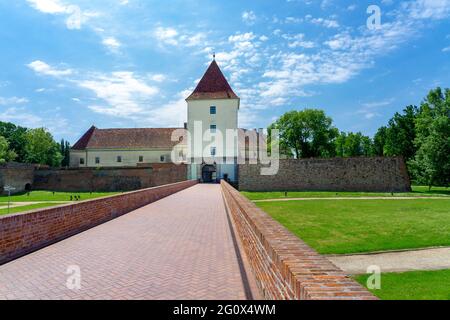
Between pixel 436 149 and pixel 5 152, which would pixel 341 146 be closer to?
pixel 436 149

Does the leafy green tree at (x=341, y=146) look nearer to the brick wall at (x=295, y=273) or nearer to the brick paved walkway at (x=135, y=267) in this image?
the brick paved walkway at (x=135, y=267)

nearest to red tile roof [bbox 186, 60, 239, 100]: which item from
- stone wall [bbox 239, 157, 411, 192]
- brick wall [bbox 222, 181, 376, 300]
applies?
stone wall [bbox 239, 157, 411, 192]

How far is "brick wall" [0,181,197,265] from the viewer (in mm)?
6082

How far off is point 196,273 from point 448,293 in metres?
6.12

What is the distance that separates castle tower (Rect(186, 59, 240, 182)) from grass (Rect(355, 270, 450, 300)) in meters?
33.7

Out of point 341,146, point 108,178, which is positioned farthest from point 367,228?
point 341,146

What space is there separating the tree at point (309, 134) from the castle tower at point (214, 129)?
1946cm

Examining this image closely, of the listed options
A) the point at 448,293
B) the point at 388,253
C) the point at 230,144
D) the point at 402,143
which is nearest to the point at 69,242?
the point at 448,293

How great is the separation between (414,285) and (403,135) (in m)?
54.1

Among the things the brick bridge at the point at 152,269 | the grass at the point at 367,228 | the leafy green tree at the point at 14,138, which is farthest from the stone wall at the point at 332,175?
the leafy green tree at the point at 14,138

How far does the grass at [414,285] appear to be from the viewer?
7.08 metres

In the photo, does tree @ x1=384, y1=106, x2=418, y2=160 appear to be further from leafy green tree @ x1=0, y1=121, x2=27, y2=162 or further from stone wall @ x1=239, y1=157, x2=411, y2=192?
leafy green tree @ x1=0, y1=121, x2=27, y2=162
